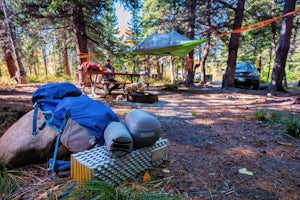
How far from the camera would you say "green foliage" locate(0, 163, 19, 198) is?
1.16 m

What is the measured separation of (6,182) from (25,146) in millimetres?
289

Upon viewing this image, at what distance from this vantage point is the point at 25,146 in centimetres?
143

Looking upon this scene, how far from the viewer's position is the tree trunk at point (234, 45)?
19.9 feet

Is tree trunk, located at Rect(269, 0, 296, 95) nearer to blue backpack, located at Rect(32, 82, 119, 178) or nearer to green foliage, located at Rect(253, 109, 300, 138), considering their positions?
green foliage, located at Rect(253, 109, 300, 138)

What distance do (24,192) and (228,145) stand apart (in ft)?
A: 6.05

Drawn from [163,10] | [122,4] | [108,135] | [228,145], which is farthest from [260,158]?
[163,10]

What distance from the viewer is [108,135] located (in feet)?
3.93

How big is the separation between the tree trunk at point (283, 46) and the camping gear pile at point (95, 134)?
542 cm

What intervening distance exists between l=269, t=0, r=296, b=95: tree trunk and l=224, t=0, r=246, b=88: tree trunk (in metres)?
1.28

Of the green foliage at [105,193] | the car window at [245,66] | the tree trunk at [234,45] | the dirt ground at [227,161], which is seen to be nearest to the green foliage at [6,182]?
the dirt ground at [227,161]

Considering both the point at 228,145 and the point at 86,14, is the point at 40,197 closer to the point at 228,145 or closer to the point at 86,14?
the point at 228,145

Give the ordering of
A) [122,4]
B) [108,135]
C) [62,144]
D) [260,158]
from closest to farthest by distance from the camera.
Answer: [108,135] < [62,144] < [260,158] < [122,4]

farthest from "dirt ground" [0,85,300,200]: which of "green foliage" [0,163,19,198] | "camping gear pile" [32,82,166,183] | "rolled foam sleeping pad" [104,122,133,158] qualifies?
"rolled foam sleeping pad" [104,122,133,158]

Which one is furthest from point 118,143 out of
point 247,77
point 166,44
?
point 247,77
